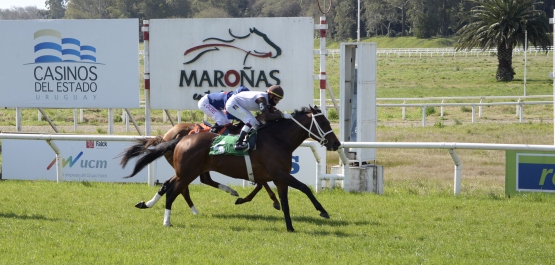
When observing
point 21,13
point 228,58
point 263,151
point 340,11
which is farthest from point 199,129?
point 21,13

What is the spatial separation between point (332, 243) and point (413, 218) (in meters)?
1.97

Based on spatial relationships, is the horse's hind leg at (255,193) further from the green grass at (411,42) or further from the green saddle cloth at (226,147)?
the green grass at (411,42)

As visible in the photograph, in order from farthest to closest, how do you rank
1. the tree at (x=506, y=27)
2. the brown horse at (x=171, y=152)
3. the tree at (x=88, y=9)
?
the tree at (x=88, y=9) → the tree at (x=506, y=27) → the brown horse at (x=171, y=152)

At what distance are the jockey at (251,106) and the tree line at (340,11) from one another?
42.8m

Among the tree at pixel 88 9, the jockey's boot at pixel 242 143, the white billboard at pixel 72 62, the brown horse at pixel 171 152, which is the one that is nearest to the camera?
the jockey's boot at pixel 242 143

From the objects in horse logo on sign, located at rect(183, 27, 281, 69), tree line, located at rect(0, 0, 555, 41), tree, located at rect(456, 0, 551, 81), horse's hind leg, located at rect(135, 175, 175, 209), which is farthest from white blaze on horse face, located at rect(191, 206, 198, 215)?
tree line, located at rect(0, 0, 555, 41)

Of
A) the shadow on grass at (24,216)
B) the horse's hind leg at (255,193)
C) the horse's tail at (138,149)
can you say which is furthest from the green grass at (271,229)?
the horse's tail at (138,149)

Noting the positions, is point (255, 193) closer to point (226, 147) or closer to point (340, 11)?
point (226, 147)

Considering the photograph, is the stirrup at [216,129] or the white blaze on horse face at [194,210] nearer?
the white blaze on horse face at [194,210]

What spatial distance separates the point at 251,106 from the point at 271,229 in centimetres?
156

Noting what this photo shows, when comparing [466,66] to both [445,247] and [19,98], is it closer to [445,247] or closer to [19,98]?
[19,98]

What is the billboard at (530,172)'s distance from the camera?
11.0 meters

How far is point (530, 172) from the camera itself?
440 inches

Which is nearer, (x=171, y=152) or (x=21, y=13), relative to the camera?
(x=171, y=152)
